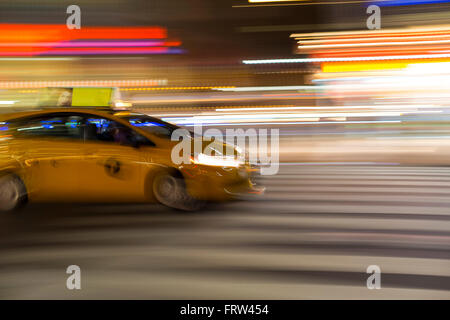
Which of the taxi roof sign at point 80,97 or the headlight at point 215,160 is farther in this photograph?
the taxi roof sign at point 80,97

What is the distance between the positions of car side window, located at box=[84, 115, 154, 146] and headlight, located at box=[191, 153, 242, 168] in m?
0.69

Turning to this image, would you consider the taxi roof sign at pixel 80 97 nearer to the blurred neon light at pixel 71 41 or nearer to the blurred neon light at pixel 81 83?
the blurred neon light at pixel 81 83

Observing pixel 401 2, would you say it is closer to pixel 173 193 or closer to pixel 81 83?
pixel 81 83

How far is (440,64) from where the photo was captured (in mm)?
17328

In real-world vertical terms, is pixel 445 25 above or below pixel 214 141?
above

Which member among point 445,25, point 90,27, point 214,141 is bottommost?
point 214,141

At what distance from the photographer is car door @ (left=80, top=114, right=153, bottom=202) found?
659 cm

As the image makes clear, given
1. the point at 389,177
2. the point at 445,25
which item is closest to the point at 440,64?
the point at 445,25

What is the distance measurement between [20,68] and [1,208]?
13.1 m

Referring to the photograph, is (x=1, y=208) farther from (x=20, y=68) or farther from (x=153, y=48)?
(x=153, y=48)

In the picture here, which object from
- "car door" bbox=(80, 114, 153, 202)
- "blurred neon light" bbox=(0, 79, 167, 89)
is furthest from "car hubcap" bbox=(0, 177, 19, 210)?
"blurred neon light" bbox=(0, 79, 167, 89)

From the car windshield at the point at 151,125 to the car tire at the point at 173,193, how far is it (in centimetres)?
74

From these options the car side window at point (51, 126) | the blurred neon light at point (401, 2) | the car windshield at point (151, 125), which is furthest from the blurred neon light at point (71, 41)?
the car windshield at point (151, 125)

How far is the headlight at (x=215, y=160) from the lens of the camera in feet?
21.7
